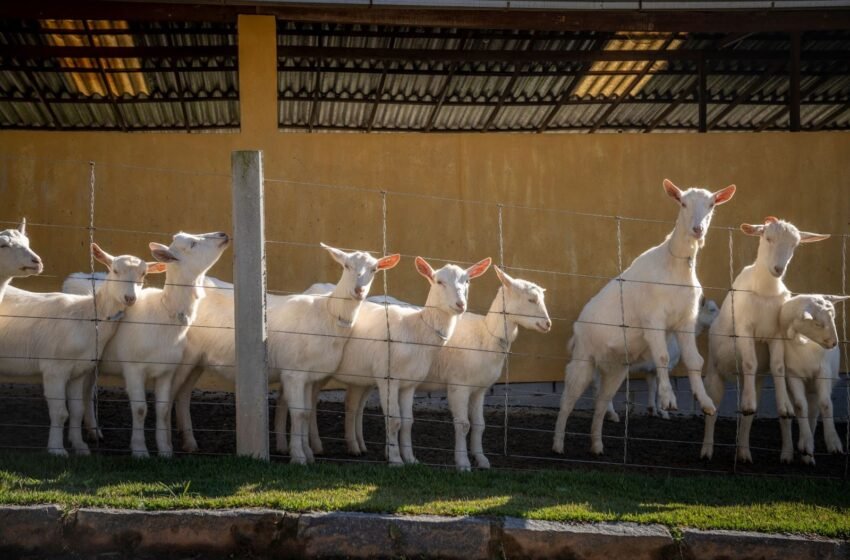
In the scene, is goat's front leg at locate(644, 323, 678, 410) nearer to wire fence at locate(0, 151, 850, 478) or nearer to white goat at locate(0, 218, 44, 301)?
wire fence at locate(0, 151, 850, 478)

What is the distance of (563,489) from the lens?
8961mm

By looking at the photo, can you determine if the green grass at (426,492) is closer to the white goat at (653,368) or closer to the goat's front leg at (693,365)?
the goat's front leg at (693,365)

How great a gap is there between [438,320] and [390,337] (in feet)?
1.59

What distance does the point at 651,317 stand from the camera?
11.0m

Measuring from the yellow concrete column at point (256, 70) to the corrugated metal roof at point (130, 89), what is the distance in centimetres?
105

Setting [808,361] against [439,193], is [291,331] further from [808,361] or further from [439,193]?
[808,361]

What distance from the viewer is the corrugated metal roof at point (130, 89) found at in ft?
45.9

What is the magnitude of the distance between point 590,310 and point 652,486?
2899mm

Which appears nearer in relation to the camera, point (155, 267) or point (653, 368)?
point (155, 267)

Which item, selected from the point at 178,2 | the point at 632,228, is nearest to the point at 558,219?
the point at 632,228

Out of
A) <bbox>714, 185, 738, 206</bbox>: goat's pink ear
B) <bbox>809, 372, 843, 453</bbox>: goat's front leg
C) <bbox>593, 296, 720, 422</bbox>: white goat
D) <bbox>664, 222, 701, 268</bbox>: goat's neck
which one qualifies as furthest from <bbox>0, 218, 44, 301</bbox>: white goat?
<bbox>809, 372, 843, 453</bbox>: goat's front leg

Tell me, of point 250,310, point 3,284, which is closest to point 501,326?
point 250,310

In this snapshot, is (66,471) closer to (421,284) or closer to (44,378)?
(44,378)

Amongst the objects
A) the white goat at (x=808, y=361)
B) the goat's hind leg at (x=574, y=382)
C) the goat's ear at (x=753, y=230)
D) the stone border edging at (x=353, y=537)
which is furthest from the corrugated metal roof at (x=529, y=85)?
the stone border edging at (x=353, y=537)
